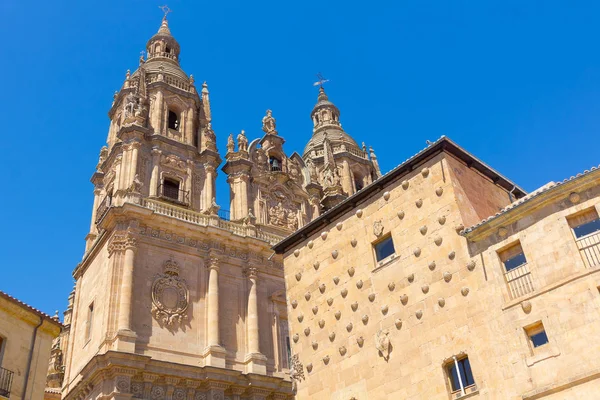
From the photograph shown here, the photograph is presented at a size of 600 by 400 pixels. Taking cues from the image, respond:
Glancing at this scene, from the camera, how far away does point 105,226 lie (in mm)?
27094

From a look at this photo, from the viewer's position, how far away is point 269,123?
123ft

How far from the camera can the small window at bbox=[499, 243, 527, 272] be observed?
14.1 m

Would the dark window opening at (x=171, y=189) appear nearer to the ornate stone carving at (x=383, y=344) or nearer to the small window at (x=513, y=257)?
the ornate stone carving at (x=383, y=344)

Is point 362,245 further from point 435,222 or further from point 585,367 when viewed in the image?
point 585,367

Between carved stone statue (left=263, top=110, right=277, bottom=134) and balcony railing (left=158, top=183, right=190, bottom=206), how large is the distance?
334 inches

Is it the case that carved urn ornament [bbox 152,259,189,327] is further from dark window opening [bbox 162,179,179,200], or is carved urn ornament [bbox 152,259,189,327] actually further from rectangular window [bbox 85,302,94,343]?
dark window opening [bbox 162,179,179,200]

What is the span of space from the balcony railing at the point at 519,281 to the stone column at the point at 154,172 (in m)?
19.1

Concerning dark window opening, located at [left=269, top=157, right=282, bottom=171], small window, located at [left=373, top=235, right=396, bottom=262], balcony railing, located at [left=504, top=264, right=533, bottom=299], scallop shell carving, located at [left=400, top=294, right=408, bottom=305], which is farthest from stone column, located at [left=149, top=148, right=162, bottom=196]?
balcony railing, located at [left=504, top=264, right=533, bottom=299]

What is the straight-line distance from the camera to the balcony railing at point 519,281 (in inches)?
536

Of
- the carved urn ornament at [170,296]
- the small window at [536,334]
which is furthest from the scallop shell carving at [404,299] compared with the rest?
the carved urn ornament at [170,296]

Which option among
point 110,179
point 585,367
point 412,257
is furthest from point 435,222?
point 110,179

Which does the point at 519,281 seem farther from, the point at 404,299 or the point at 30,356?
the point at 30,356

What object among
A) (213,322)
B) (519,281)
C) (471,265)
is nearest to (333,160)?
(213,322)

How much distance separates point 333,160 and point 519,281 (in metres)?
27.3
